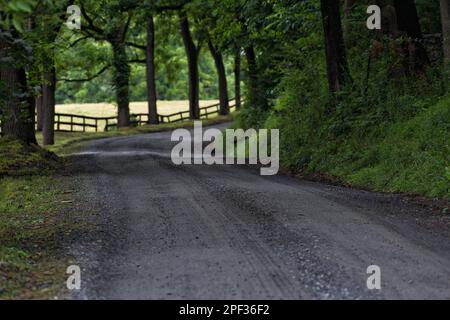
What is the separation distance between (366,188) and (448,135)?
6.80 feet

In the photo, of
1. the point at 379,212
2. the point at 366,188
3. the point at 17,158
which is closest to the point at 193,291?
the point at 379,212

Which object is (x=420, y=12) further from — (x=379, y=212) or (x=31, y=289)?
(x=31, y=289)

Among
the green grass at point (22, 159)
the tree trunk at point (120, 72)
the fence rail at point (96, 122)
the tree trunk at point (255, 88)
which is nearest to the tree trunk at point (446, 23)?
the green grass at point (22, 159)

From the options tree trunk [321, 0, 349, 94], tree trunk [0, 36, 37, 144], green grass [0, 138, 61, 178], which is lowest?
green grass [0, 138, 61, 178]

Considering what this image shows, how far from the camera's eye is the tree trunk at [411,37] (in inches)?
741

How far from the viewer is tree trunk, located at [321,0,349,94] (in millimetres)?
19484

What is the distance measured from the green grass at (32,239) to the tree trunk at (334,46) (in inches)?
345

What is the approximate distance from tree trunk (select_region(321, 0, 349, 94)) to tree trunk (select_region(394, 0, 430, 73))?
67.9 inches

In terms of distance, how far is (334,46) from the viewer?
19875 millimetres

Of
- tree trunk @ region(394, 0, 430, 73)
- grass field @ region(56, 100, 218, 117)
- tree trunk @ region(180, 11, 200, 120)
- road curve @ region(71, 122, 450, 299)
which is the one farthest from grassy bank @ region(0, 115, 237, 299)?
grass field @ region(56, 100, 218, 117)

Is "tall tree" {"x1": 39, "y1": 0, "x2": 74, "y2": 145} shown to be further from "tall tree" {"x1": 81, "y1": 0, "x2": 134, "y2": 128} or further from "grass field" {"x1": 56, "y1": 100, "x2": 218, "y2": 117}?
"grass field" {"x1": 56, "y1": 100, "x2": 218, "y2": 117}

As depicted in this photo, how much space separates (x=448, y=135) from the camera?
47.8 feet

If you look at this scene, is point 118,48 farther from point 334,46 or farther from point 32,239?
point 32,239

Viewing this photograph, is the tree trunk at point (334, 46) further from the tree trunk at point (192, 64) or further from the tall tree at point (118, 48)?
the tree trunk at point (192, 64)
